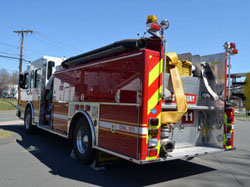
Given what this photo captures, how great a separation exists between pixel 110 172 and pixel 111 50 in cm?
251

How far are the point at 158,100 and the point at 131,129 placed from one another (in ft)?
2.20

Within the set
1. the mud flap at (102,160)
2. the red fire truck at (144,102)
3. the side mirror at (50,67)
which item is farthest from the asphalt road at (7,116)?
the mud flap at (102,160)

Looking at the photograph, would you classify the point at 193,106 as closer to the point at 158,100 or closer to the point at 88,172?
the point at 158,100

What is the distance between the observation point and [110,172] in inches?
191

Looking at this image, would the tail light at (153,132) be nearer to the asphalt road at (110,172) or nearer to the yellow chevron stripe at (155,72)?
the yellow chevron stripe at (155,72)

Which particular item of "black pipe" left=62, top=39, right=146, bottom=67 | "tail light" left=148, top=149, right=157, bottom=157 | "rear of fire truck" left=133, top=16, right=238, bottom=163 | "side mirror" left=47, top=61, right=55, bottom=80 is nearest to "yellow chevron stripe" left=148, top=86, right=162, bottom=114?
"rear of fire truck" left=133, top=16, right=238, bottom=163

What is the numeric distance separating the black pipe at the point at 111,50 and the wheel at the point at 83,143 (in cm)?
150

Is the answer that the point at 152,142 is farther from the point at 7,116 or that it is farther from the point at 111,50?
the point at 7,116

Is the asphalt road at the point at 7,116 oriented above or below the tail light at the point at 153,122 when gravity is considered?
below

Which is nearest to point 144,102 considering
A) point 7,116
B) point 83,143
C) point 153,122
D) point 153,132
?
point 153,122

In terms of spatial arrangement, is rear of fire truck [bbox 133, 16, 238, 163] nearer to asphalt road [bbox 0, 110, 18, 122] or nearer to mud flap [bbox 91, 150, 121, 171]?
mud flap [bbox 91, 150, 121, 171]

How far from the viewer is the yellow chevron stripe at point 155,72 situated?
3844 millimetres

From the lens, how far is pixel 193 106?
4902 mm

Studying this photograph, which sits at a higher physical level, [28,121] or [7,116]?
[28,121]
